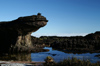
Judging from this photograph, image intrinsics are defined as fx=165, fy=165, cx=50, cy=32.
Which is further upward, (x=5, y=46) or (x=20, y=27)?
(x=20, y=27)

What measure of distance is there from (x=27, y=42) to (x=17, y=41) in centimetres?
338

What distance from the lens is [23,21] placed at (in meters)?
42.4

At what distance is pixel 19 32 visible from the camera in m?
45.2

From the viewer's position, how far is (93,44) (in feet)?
213

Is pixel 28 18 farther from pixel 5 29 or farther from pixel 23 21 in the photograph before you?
pixel 5 29

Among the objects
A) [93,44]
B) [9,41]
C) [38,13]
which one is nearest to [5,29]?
[9,41]

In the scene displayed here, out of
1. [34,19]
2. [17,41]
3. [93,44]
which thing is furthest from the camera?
[93,44]

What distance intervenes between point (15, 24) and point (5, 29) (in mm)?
4591

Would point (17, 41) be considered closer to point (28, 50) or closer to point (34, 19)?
point (28, 50)

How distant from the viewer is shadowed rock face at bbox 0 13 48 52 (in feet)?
139

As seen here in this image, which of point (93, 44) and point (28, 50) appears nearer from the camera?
point (28, 50)

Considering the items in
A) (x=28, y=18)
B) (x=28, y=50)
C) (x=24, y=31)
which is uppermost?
(x=28, y=18)

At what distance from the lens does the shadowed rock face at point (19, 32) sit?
42375 millimetres

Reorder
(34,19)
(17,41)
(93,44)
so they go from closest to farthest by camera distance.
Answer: (34,19) → (17,41) → (93,44)
